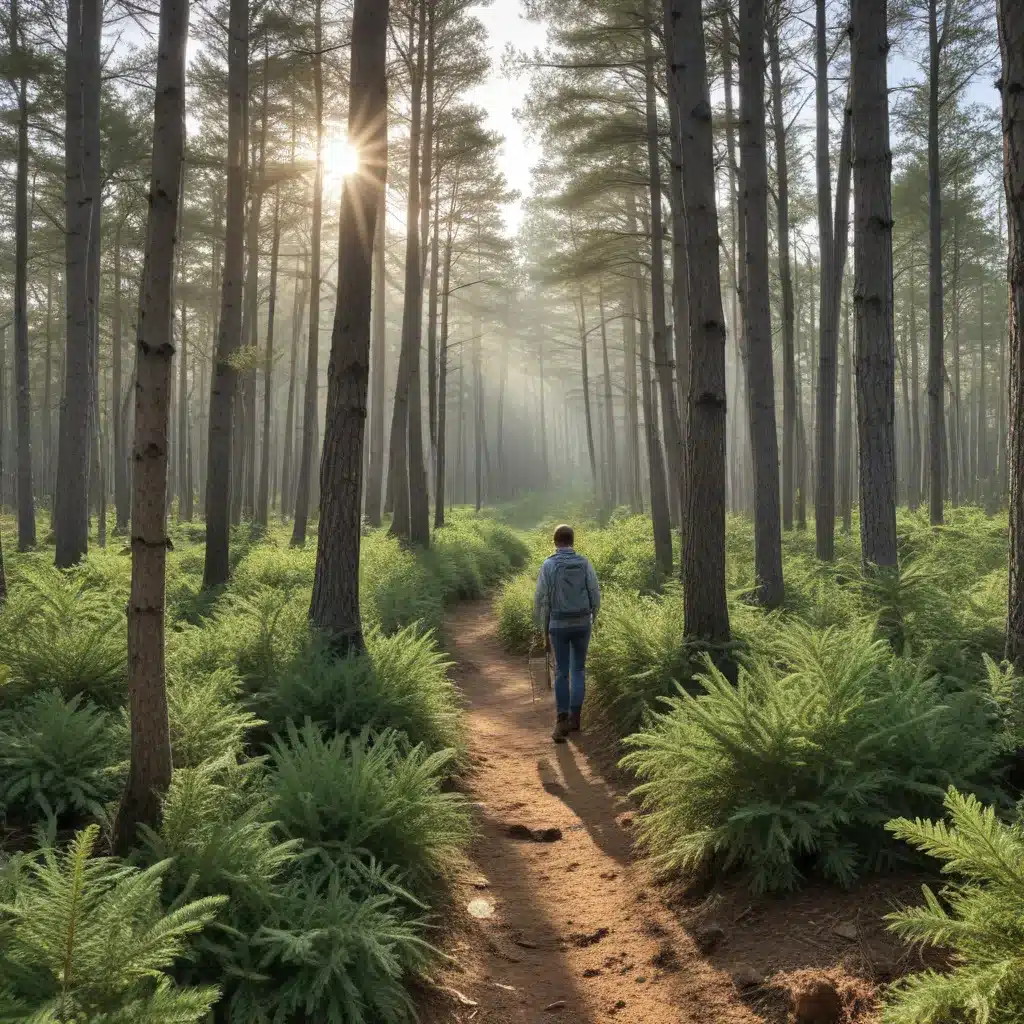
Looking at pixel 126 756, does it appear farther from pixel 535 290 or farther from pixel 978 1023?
pixel 535 290

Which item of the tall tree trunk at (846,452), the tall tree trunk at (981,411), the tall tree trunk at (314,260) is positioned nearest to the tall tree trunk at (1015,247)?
the tall tree trunk at (314,260)

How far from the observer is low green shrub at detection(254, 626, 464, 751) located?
5410 millimetres

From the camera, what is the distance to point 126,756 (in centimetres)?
412

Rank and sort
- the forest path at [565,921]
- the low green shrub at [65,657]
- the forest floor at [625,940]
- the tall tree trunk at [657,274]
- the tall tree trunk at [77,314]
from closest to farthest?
1. the forest floor at [625,940]
2. the forest path at [565,921]
3. the low green shrub at [65,657]
4. the tall tree trunk at [77,314]
5. the tall tree trunk at [657,274]

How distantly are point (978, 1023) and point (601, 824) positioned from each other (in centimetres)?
323

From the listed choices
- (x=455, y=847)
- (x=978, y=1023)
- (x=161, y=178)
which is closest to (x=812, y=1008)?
(x=978, y=1023)

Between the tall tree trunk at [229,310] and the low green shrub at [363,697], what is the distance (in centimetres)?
511

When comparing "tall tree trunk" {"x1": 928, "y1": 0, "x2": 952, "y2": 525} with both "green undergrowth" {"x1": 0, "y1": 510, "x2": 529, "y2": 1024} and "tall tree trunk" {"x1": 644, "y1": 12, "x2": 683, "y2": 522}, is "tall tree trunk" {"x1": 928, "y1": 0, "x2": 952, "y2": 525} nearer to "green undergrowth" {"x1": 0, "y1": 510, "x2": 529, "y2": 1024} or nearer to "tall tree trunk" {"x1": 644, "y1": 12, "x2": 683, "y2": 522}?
"tall tree trunk" {"x1": 644, "y1": 12, "x2": 683, "y2": 522}

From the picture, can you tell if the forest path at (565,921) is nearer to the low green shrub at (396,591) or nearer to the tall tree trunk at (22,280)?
the low green shrub at (396,591)

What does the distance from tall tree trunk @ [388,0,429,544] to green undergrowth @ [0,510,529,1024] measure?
8.76 metres

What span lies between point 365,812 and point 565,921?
4.05 feet

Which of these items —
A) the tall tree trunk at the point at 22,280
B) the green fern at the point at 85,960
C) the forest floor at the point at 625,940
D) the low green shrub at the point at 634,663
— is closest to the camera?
the green fern at the point at 85,960

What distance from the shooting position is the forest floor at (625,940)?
3.06m

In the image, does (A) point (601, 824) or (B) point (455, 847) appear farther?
(A) point (601, 824)
